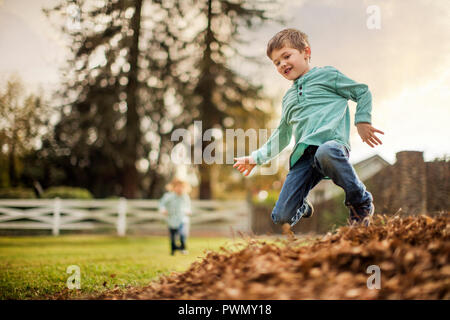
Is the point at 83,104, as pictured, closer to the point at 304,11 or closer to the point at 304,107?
the point at 304,11

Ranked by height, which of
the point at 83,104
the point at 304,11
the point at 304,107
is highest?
the point at 83,104

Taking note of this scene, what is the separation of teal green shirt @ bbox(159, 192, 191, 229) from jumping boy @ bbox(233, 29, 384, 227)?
14.2 feet

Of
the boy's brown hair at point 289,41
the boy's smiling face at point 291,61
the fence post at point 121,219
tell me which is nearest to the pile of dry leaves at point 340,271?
the boy's smiling face at point 291,61

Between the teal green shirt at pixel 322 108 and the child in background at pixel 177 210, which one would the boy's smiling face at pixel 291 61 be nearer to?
the teal green shirt at pixel 322 108

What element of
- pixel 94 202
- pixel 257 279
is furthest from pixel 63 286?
pixel 94 202

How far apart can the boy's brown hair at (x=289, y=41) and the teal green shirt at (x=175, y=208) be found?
4721mm

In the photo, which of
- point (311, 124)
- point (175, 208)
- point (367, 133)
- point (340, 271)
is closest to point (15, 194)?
point (175, 208)

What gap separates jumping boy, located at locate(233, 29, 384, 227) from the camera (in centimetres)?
221

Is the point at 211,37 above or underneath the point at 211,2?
underneath

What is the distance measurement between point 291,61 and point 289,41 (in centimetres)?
13

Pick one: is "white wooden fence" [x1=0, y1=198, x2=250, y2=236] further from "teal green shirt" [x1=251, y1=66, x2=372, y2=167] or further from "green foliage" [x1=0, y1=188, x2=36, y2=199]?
"teal green shirt" [x1=251, y1=66, x2=372, y2=167]

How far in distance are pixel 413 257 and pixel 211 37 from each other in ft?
37.2

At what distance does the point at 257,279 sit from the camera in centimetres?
148

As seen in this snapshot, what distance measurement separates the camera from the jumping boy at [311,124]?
87.2 inches
